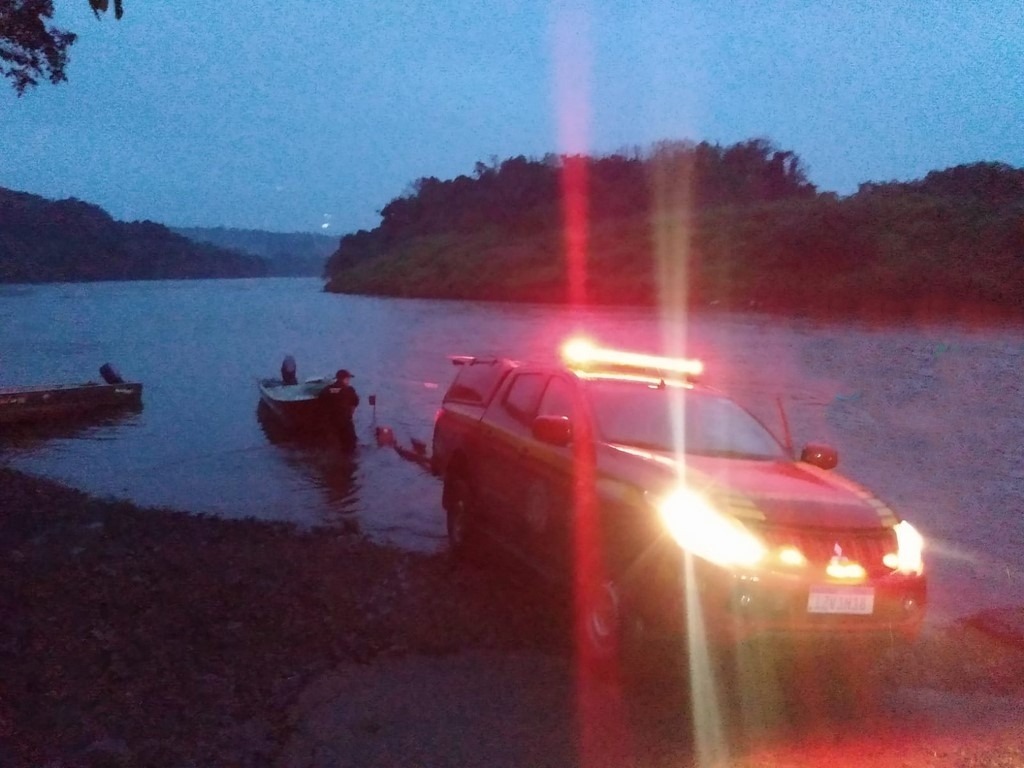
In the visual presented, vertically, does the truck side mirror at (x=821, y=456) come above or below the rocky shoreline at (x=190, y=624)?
above

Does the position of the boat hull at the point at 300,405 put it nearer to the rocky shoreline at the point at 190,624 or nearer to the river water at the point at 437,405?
the river water at the point at 437,405

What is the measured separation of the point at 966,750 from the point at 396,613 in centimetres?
365

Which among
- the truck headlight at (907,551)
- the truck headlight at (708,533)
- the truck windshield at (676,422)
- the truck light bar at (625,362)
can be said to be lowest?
the truck headlight at (907,551)

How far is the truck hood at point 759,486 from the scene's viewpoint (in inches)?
230

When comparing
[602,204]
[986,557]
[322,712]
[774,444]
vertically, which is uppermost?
[602,204]

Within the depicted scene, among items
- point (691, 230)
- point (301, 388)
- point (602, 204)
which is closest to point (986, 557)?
point (301, 388)

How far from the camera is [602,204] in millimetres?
105000

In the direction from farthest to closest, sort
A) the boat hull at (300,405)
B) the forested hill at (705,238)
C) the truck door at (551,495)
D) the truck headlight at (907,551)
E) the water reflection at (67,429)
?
1. the forested hill at (705,238)
2. the water reflection at (67,429)
3. the boat hull at (300,405)
4. the truck door at (551,495)
5. the truck headlight at (907,551)

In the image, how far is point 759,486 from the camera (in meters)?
6.18

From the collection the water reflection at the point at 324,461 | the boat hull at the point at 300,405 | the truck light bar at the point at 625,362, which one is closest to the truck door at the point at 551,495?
the truck light bar at the point at 625,362

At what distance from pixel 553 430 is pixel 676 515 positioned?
1352 millimetres

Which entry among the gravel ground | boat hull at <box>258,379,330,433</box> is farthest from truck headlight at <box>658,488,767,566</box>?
boat hull at <box>258,379,330,433</box>

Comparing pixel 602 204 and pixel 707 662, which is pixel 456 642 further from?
pixel 602 204

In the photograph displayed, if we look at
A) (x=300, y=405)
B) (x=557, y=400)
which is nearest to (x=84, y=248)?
(x=300, y=405)
